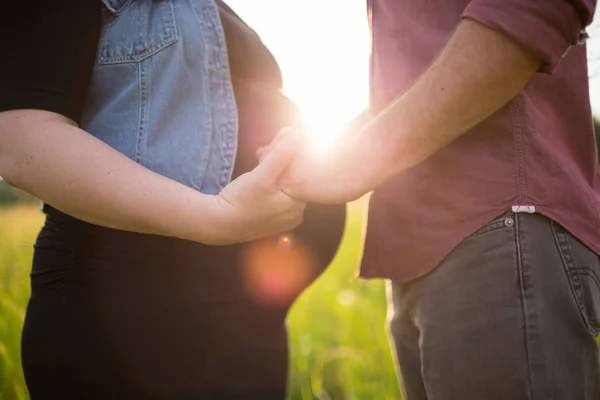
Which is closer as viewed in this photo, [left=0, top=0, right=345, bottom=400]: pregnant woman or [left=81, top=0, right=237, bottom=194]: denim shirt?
[left=0, top=0, right=345, bottom=400]: pregnant woman

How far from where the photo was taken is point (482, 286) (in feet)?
3.03

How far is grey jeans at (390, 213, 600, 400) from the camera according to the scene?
89cm

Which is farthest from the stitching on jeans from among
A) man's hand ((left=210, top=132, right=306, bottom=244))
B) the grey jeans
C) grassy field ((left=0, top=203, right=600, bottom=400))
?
grassy field ((left=0, top=203, right=600, bottom=400))

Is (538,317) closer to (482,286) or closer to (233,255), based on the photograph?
(482,286)

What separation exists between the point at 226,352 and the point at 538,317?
55 centimetres

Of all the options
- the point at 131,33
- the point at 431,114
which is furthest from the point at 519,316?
the point at 131,33

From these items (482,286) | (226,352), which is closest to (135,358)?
(226,352)

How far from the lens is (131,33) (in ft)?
3.39

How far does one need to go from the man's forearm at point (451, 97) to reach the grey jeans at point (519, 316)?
0.17 m

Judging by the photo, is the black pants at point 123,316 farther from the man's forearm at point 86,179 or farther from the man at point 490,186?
the man at point 490,186

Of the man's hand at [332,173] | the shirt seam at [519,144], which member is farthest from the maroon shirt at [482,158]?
the man's hand at [332,173]


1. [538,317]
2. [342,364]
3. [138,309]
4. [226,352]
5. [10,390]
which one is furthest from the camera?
[342,364]

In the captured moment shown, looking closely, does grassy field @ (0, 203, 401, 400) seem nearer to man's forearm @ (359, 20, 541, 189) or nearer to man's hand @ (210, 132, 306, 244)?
man's hand @ (210, 132, 306, 244)

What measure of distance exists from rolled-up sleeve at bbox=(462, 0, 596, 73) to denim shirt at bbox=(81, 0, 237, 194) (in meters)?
0.46
